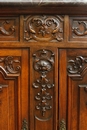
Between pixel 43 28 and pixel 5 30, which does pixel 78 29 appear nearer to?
pixel 43 28

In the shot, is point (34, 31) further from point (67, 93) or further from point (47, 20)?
point (67, 93)

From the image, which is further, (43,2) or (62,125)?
(62,125)

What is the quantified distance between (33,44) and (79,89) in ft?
0.77

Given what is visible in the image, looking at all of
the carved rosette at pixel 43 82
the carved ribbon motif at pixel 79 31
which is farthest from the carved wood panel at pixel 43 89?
the carved ribbon motif at pixel 79 31

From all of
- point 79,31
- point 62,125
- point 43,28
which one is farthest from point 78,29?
point 62,125

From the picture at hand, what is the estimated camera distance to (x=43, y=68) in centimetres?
82

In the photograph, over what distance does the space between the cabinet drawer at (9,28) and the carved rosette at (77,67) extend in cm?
22

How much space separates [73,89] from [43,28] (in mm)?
246

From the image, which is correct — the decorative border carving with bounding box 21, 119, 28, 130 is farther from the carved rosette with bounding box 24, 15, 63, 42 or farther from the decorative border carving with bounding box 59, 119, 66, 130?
the carved rosette with bounding box 24, 15, 63, 42

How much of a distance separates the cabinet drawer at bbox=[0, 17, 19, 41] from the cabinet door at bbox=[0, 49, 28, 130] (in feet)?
0.15

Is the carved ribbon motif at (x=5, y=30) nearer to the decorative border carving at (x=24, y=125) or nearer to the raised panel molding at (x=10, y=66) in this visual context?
the raised panel molding at (x=10, y=66)

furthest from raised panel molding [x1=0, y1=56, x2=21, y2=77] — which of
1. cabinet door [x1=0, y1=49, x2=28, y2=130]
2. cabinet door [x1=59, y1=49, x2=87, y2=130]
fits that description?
cabinet door [x1=59, y1=49, x2=87, y2=130]

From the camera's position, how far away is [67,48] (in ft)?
2.69

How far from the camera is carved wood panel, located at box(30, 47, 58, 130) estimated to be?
82 cm
